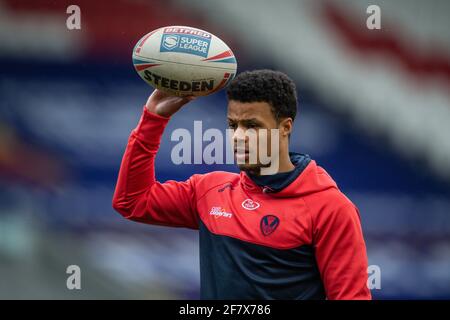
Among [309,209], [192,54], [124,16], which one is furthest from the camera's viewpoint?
[124,16]

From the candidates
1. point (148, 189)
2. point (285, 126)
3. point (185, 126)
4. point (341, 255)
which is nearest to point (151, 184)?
point (148, 189)

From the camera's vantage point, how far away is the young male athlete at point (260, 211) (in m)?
1.98

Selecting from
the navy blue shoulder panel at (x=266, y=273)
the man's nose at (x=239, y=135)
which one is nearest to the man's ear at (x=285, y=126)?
the man's nose at (x=239, y=135)

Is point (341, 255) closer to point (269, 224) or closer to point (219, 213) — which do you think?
point (269, 224)

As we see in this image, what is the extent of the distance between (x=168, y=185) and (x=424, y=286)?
6.62ft

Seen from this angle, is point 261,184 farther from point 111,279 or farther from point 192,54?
point 111,279

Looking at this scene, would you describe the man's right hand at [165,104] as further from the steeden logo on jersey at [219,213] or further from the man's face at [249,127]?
the steeden logo on jersey at [219,213]

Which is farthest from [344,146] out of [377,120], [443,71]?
[443,71]

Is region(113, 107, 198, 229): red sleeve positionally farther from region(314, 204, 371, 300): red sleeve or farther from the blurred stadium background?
the blurred stadium background

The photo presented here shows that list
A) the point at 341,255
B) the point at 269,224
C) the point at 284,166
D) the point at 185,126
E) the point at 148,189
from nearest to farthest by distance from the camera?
1. the point at 341,255
2. the point at 269,224
3. the point at 284,166
4. the point at 148,189
5. the point at 185,126

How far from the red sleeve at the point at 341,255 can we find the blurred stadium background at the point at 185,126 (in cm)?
173

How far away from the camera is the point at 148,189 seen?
7.48ft

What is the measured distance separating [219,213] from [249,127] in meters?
0.30

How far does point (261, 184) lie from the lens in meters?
2.14
